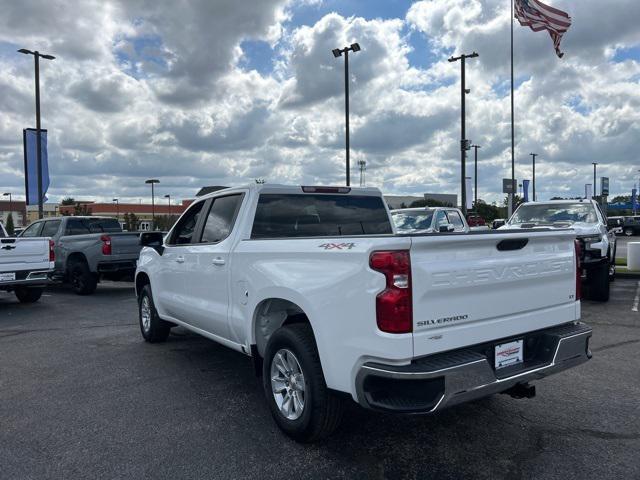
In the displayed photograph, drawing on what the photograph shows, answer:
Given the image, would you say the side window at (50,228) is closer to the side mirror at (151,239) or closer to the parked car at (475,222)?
the side mirror at (151,239)

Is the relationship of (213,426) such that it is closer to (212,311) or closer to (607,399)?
(212,311)

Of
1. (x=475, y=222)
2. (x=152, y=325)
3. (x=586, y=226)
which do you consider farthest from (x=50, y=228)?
(x=475, y=222)

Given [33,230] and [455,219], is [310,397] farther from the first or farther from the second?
[33,230]

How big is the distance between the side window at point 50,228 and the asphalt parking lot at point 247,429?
25.3 ft

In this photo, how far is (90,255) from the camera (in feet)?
39.8

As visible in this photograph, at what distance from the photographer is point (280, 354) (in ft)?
12.8

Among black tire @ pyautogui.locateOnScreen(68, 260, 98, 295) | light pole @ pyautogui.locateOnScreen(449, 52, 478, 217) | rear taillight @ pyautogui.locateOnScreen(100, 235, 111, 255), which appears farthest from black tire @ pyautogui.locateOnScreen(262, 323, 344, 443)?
light pole @ pyautogui.locateOnScreen(449, 52, 478, 217)

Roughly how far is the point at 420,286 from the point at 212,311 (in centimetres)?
254

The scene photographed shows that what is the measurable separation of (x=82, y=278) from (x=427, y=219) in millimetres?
8188

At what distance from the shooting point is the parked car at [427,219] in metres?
12.6

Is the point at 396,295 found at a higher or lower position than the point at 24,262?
higher

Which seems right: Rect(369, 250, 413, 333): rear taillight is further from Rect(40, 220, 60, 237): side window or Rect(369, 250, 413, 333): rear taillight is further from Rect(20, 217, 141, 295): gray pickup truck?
Rect(40, 220, 60, 237): side window

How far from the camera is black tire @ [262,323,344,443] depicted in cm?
350

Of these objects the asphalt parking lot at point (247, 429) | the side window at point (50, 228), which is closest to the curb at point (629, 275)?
the asphalt parking lot at point (247, 429)
